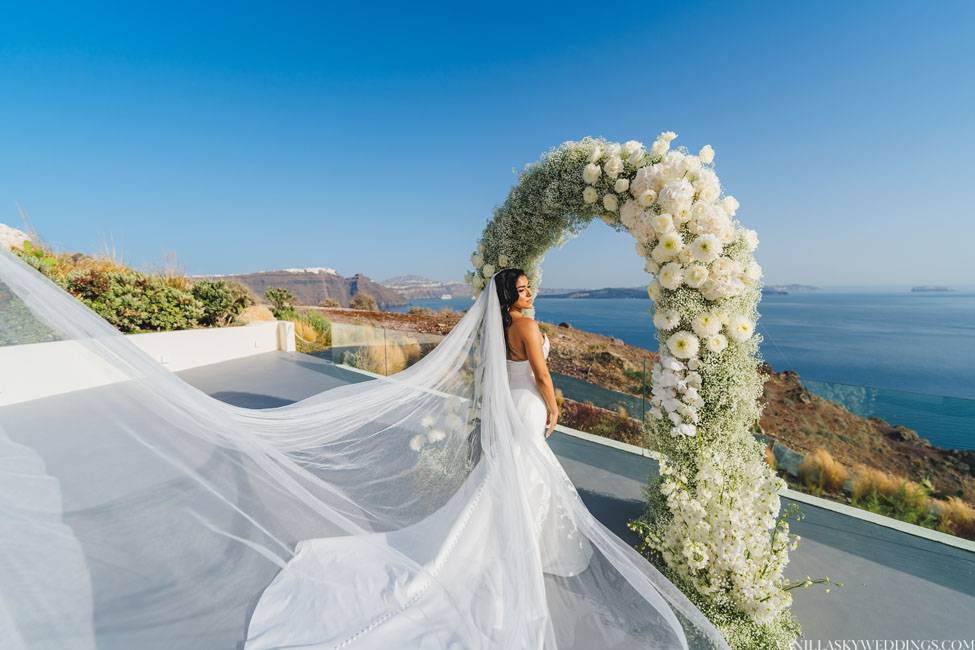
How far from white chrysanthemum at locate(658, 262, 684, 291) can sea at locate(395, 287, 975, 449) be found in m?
0.23

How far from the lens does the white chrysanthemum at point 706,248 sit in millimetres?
2381

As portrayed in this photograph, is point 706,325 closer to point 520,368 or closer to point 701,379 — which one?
point 701,379

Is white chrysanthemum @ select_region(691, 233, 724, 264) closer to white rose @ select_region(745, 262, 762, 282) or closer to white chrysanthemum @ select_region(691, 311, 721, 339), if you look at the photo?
white rose @ select_region(745, 262, 762, 282)

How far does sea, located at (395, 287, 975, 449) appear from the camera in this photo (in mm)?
3207

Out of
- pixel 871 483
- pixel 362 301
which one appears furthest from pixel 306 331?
pixel 362 301

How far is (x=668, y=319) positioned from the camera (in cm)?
255

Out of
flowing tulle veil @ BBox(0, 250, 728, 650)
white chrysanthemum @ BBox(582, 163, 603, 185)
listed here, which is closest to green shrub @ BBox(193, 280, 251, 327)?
flowing tulle veil @ BBox(0, 250, 728, 650)

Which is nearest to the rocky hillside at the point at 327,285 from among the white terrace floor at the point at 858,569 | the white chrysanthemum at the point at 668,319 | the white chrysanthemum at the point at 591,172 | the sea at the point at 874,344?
the sea at the point at 874,344

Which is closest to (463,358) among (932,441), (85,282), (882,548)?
(882,548)

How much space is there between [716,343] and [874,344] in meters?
40.2

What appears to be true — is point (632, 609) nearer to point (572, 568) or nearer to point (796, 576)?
point (572, 568)

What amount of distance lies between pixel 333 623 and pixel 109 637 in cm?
77

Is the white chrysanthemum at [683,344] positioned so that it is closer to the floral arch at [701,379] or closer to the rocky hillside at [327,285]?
the floral arch at [701,379]

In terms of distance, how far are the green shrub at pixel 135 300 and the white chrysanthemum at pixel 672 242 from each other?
8.41 metres
